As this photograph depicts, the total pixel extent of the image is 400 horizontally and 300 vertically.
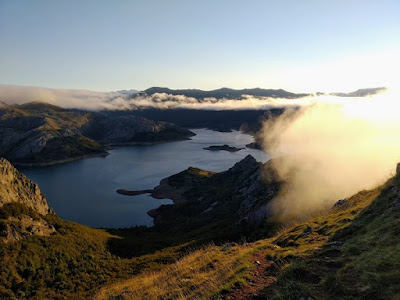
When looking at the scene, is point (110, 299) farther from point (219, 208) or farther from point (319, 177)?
point (219, 208)

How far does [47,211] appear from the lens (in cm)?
6812

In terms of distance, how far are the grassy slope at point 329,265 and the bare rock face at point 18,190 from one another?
50816mm

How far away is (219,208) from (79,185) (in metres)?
96.8

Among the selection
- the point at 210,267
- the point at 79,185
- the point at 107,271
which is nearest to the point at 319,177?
the point at 107,271

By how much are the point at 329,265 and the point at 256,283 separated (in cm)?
343

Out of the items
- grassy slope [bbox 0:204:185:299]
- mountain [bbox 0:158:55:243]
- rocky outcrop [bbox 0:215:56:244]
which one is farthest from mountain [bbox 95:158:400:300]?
mountain [bbox 0:158:55:243]


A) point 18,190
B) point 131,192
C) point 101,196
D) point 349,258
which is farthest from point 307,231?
point 131,192

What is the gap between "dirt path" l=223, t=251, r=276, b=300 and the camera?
1198 cm

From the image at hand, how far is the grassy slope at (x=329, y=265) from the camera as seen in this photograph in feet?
34.4

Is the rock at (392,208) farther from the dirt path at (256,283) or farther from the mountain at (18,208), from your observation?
the mountain at (18,208)

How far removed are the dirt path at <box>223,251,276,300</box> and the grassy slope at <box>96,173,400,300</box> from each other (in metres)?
0.30

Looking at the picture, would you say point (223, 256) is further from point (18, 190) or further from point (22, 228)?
point (18, 190)

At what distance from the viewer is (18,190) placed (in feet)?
206

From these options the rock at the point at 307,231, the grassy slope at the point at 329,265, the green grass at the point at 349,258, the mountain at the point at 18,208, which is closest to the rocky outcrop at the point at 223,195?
the rock at the point at 307,231
